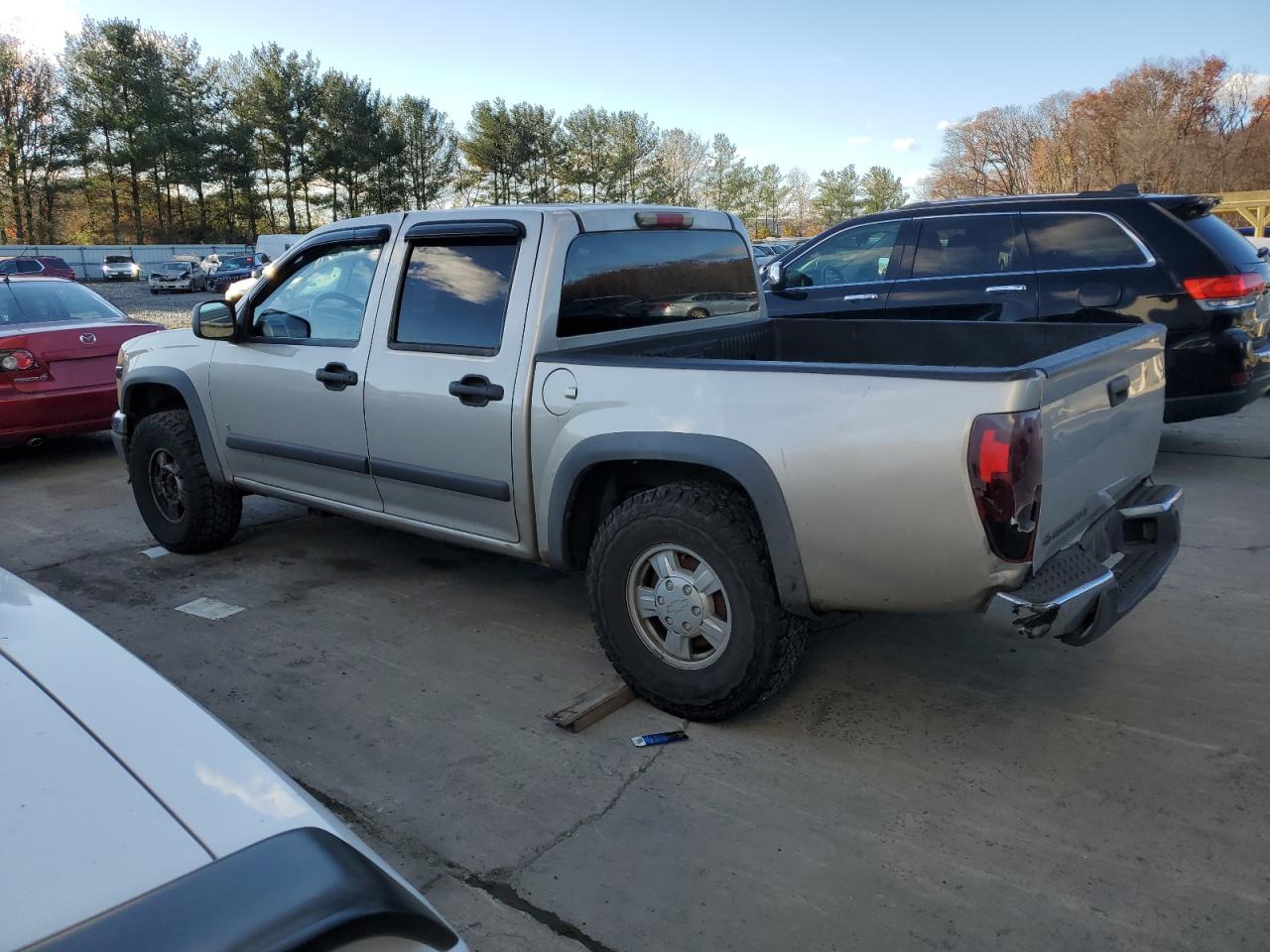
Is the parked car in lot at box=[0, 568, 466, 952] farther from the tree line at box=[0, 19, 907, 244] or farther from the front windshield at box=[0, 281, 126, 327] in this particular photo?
the tree line at box=[0, 19, 907, 244]

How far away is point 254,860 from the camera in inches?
51.3

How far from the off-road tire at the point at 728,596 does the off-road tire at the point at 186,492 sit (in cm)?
276

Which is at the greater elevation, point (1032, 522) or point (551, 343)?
point (551, 343)

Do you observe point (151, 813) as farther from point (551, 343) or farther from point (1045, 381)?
point (551, 343)

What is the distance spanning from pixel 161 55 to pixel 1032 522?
6343 centimetres

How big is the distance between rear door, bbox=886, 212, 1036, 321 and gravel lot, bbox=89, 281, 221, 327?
864 centimetres

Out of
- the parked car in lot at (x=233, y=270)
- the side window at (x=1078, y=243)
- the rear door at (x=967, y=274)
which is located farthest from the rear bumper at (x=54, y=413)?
the parked car in lot at (x=233, y=270)

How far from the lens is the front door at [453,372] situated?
12.6 ft

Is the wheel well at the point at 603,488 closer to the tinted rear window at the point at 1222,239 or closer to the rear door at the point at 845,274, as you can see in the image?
the rear door at the point at 845,274

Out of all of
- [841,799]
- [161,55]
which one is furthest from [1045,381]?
[161,55]

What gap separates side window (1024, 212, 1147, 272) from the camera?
643 cm

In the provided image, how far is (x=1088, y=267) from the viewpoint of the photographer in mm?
6527

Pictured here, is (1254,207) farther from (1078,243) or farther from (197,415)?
(197,415)

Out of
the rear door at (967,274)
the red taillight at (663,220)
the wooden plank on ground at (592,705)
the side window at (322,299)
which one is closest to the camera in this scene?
the wooden plank on ground at (592,705)
